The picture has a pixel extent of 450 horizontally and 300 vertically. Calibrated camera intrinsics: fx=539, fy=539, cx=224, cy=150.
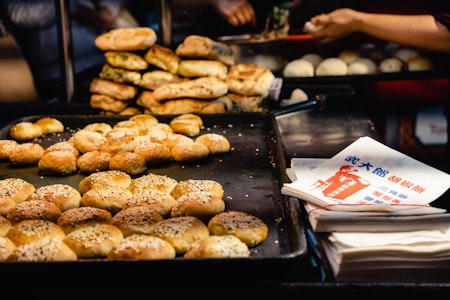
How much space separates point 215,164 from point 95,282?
1.27 m

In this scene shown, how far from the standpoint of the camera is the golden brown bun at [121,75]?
351 centimetres

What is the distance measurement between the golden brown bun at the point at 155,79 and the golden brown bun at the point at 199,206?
5.10 feet

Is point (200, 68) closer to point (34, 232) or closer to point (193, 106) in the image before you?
point (193, 106)

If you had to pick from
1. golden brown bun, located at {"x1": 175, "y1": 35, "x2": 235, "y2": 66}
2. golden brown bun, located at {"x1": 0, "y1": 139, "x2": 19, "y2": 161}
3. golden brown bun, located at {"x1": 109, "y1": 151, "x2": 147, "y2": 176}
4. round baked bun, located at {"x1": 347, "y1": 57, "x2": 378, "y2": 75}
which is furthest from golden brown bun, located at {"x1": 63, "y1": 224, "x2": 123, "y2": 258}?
round baked bun, located at {"x1": 347, "y1": 57, "x2": 378, "y2": 75}

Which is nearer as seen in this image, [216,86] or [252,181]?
[252,181]

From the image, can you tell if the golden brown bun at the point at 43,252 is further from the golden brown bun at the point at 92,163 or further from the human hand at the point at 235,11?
the human hand at the point at 235,11

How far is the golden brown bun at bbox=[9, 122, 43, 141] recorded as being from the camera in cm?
309

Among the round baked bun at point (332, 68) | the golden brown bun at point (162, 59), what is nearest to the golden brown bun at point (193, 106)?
the golden brown bun at point (162, 59)

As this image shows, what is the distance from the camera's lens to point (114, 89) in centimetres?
351

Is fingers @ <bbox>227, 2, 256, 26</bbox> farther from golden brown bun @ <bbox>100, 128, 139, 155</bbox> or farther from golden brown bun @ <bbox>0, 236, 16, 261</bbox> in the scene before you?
golden brown bun @ <bbox>0, 236, 16, 261</bbox>

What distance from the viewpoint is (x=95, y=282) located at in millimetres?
1523

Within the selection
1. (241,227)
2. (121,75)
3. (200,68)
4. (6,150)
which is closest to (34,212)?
(241,227)

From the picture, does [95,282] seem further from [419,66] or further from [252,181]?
[419,66]

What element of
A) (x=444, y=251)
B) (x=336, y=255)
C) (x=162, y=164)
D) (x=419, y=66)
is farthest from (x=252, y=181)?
(x=419, y=66)
